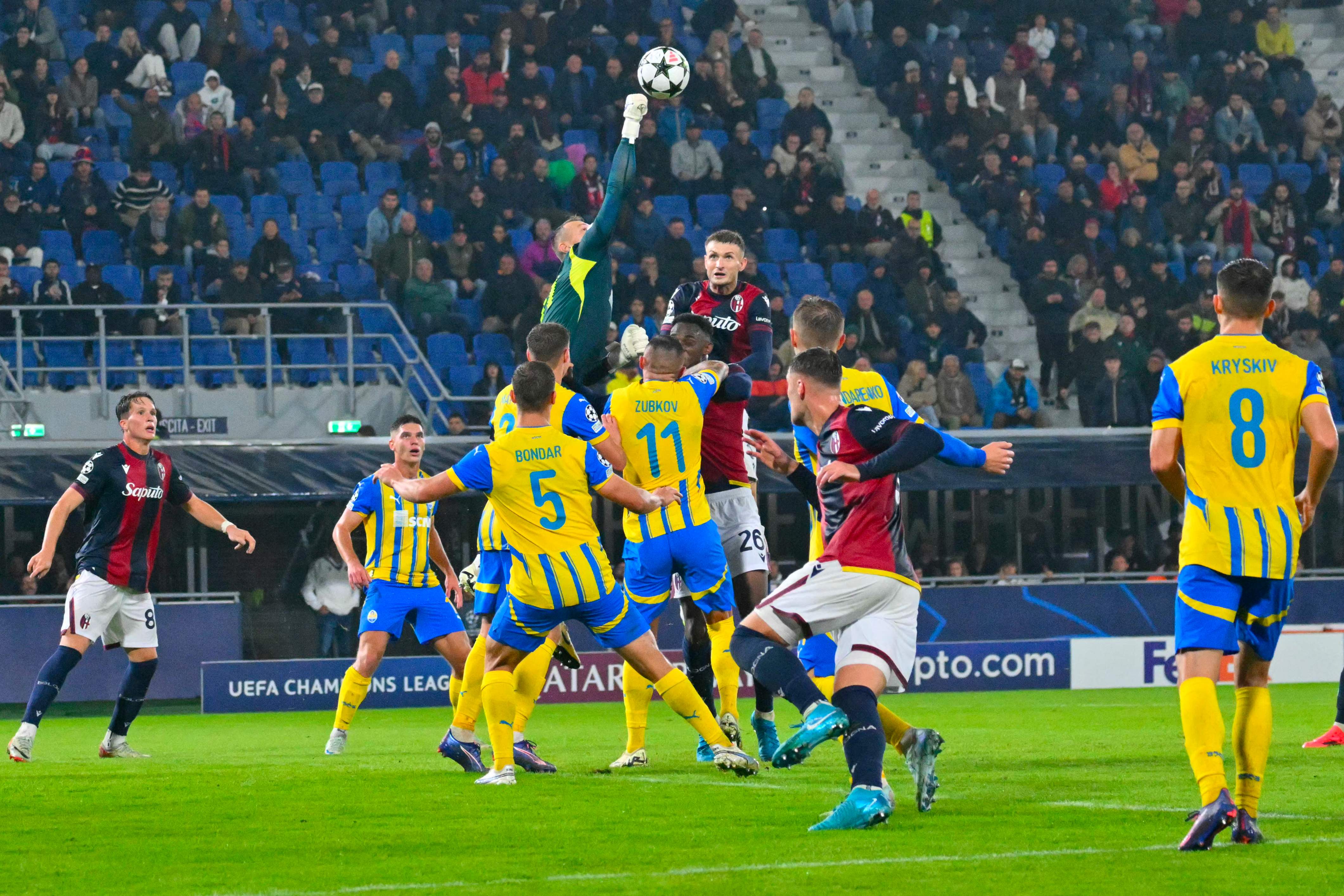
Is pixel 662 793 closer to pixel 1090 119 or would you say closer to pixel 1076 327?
pixel 1076 327

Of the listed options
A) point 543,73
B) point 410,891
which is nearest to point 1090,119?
point 543,73

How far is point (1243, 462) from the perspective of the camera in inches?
261

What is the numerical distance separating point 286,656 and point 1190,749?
42.1 ft

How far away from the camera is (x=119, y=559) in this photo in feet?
40.1

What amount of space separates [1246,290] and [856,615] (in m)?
1.96

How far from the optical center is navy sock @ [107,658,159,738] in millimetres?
11844

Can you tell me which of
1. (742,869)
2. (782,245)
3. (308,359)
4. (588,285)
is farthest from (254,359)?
(742,869)

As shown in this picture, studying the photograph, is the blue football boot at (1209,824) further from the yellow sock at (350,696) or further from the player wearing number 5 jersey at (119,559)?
the player wearing number 5 jersey at (119,559)

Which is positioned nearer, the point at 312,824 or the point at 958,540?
the point at 312,824

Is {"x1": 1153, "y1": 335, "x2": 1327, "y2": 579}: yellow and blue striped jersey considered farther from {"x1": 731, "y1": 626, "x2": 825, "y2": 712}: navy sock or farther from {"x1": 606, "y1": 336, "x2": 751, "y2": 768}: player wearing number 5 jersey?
{"x1": 606, "y1": 336, "x2": 751, "y2": 768}: player wearing number 5 jersey

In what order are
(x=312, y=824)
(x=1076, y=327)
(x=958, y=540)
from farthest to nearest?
1. (x=1076, y=327)
2. (x=958, y=540)
3. (x=312, y=824)

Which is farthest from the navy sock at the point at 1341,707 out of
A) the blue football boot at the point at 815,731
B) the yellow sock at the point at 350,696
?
the yellow sock at the point at 350,696

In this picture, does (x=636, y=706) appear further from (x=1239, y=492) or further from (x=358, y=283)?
(x=358, y=283)

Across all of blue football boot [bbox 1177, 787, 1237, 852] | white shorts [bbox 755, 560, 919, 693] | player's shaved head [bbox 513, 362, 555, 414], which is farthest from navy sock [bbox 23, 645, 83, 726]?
blue football boot [bbox 1177, 787, 1237, 852]
